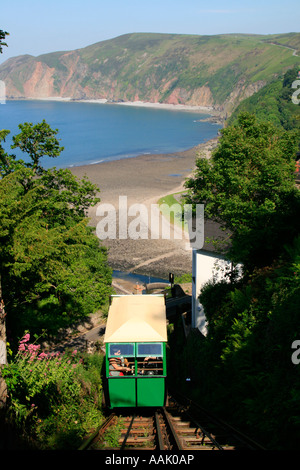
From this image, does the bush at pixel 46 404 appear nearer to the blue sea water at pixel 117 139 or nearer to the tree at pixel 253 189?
the tree at pixel 253 189

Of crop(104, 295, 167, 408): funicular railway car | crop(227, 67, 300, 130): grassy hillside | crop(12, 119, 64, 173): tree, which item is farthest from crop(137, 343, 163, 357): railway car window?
crop(227, 67, 300, 130): grassy hillside

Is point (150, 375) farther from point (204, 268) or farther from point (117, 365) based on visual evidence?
point (204, 268)

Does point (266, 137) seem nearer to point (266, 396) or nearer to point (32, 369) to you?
point (266, 396)

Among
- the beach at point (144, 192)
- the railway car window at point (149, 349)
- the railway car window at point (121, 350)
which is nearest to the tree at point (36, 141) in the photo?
the beach at point (144, 192)

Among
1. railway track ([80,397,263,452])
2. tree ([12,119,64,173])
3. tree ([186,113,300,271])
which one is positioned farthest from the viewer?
tree ([12,119,64,173])

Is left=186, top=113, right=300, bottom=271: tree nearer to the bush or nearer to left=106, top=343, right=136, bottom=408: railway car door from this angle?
left=106, top=343, right=136, bottom=408: railway car door

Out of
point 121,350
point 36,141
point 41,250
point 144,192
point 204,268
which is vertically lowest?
point 121,350

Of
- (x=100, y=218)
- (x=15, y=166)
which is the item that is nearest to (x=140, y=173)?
(x=100, y=218)

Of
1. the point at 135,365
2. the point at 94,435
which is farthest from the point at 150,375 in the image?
the point at 94,435
